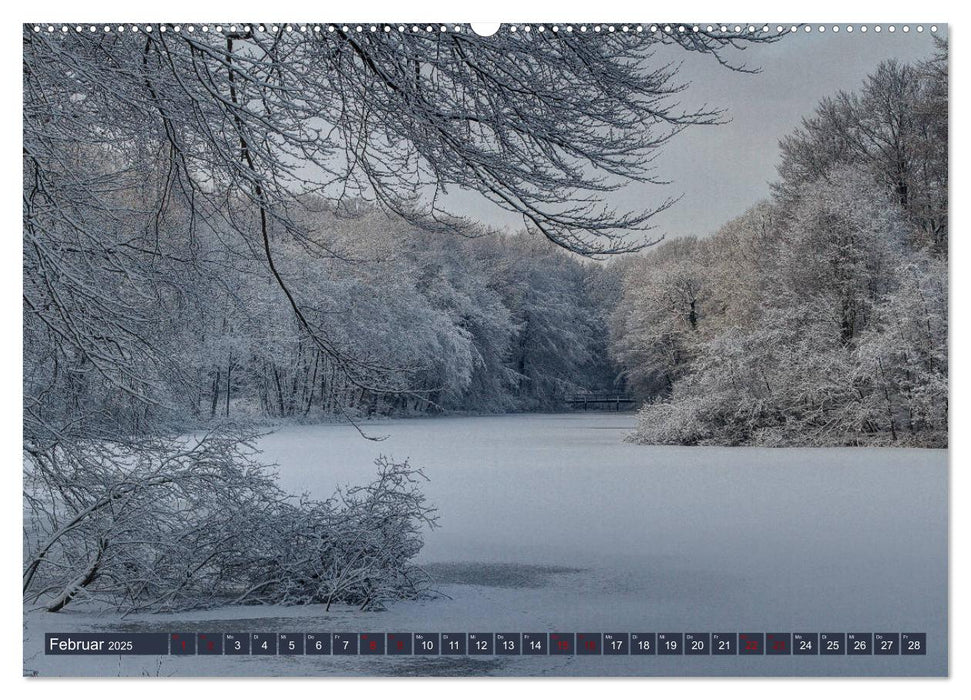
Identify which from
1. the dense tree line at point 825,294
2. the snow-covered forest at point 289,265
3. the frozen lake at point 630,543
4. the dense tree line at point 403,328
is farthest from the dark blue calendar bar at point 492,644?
the dense tree line at point 403,328

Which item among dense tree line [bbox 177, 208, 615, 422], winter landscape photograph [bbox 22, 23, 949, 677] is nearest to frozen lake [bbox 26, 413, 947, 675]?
winter landscape photograph [bbox 22, 23, 949, 677]

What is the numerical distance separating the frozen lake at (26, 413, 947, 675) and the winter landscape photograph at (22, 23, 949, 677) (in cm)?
2

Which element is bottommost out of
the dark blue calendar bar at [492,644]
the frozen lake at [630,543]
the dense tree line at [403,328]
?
the dark blue calendar bar at [492,644]

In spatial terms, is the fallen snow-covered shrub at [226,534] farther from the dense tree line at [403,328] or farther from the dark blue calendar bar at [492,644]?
the dark blue calendar bar at [492,644]

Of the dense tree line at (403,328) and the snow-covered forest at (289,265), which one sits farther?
the dense tree line at (403,328)

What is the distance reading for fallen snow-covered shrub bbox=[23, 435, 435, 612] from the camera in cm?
407

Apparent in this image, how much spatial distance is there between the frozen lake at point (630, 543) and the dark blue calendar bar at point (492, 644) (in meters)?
0.03

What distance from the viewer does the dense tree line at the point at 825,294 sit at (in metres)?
3.82

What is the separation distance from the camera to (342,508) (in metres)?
4.44

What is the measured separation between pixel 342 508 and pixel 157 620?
90cm

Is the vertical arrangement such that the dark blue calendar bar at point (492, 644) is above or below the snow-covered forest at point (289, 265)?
below

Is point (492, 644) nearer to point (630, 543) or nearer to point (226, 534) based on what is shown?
point (630, 543)

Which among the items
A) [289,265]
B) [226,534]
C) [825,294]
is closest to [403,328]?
[289,265]
